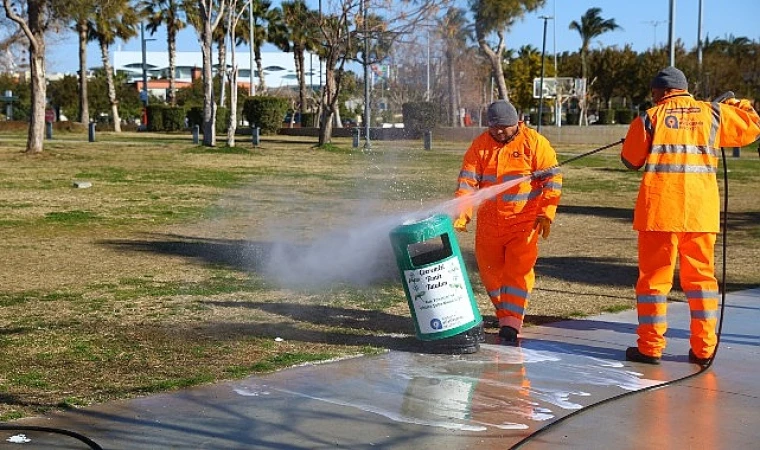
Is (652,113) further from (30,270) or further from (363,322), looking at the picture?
(30,270)

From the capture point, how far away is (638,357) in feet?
22.0

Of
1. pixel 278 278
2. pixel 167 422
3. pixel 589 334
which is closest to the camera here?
pixel 167 422

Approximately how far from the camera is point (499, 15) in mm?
25906

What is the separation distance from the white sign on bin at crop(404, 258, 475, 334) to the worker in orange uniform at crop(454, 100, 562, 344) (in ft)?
1.85

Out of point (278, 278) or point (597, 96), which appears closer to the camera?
point (278, 278)

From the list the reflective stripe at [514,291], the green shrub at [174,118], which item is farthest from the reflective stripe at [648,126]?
the green shrub at [174,118]

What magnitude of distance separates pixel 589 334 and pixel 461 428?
2598mm

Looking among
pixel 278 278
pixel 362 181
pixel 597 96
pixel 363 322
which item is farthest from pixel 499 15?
pixel 597 96

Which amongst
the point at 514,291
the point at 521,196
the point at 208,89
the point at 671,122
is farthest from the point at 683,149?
the point at 208,89

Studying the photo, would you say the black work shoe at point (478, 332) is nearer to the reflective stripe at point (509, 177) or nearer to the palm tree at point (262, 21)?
the reflective stripe at point (509, 177)

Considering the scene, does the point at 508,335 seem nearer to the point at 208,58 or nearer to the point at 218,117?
the point at 208,58

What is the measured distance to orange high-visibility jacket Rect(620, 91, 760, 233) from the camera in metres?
6.39

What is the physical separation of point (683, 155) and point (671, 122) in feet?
0.70

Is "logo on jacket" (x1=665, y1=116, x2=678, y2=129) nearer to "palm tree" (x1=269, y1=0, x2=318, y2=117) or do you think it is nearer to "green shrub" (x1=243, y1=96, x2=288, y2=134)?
"palm tree" (x1=269, y1=0, x2=318, y2=117)
